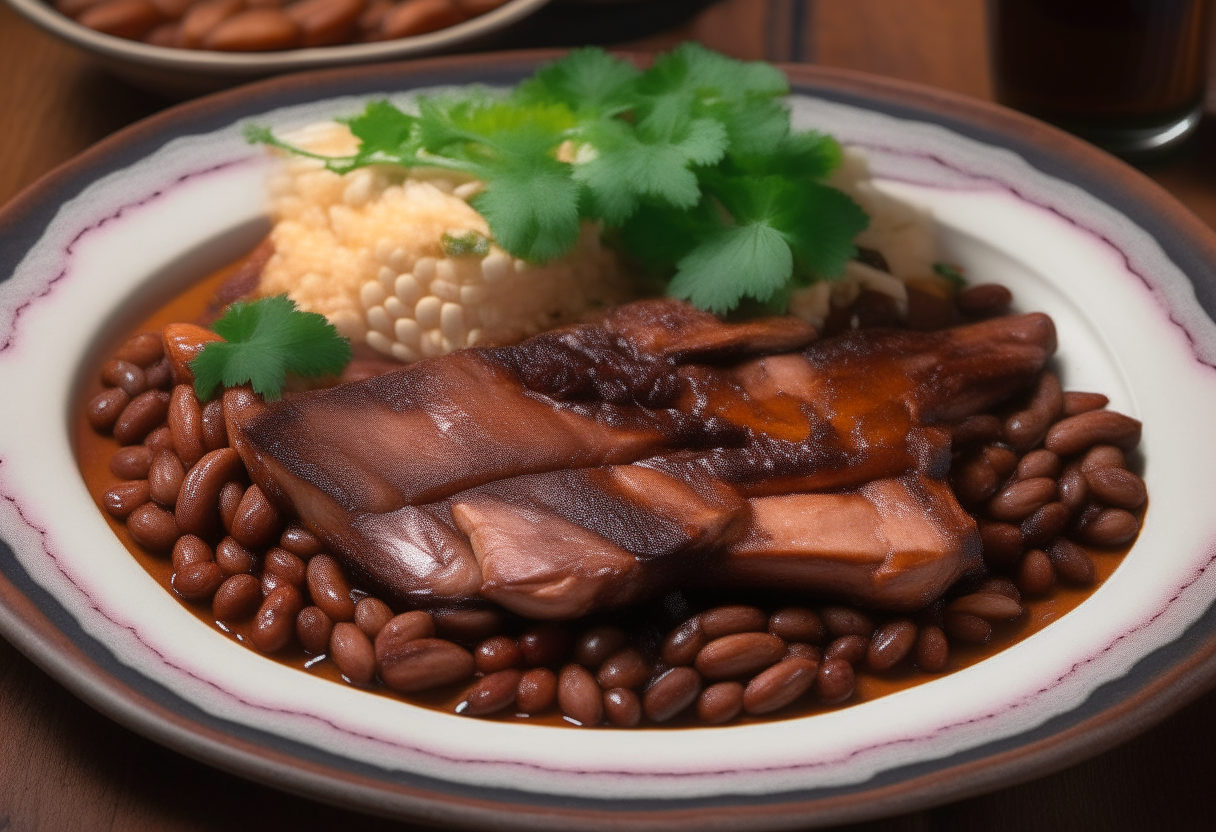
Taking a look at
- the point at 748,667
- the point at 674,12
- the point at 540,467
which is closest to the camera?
the point at 748,667

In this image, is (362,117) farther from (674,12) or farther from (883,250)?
(674,12)

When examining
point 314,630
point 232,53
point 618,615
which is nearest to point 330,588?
point 314,630

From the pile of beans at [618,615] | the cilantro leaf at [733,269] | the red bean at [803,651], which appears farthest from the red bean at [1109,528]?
the cilantro leaf at [733,269]

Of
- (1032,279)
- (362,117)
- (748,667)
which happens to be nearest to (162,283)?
(362,117)

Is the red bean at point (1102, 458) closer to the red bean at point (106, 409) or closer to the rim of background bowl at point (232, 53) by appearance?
the red bean at point (106, 409)

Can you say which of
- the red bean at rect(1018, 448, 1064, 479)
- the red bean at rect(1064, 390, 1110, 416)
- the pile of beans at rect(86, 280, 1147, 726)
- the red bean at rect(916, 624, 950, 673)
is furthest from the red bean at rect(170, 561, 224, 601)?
the red bean at rect(1064, 390, 1110, 416)

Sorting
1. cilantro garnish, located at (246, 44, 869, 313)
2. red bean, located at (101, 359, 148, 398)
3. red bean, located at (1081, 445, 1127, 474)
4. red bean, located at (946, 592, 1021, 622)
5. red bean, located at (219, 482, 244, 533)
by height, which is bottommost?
red bean, located at (946, 592, 1021, 622)

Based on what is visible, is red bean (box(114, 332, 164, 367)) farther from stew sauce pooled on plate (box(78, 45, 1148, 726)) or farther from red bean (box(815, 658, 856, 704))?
red bean (box(815, 658, 856, 704))
